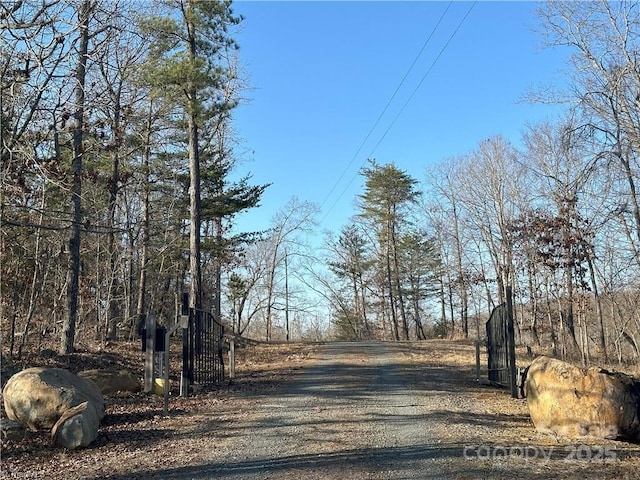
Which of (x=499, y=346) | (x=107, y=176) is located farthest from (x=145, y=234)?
(x=499, y=346)

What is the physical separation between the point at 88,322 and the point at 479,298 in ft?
98.8

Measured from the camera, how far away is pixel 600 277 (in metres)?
22.3

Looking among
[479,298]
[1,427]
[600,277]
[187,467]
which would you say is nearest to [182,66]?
[1,427]

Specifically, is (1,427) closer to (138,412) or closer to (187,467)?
(138,412)

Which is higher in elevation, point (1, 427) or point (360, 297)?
point (360, 297)

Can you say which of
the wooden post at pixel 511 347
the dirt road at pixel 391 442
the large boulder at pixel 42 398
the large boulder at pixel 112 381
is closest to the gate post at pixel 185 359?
the large boulder at pixel 112 381

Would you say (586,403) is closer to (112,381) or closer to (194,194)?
(112,381)

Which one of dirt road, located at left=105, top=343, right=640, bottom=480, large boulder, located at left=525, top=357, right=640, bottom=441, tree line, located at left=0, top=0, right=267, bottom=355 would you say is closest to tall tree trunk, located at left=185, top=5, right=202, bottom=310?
tree line, located at left=0, top=0, right=267, bottom=355

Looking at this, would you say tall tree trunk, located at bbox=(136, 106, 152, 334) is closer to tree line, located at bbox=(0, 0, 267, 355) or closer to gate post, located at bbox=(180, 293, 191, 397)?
tree line, located at bbox=(0, 0, 267, 355)

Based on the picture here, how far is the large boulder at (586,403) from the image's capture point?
6.52 metres

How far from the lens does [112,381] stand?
34.0 ft

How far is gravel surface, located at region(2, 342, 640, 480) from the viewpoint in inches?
216

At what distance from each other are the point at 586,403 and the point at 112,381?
26.9ft

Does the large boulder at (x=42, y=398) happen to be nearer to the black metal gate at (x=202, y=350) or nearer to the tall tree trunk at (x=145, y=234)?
the black metal gate at (x=202, y=350)
